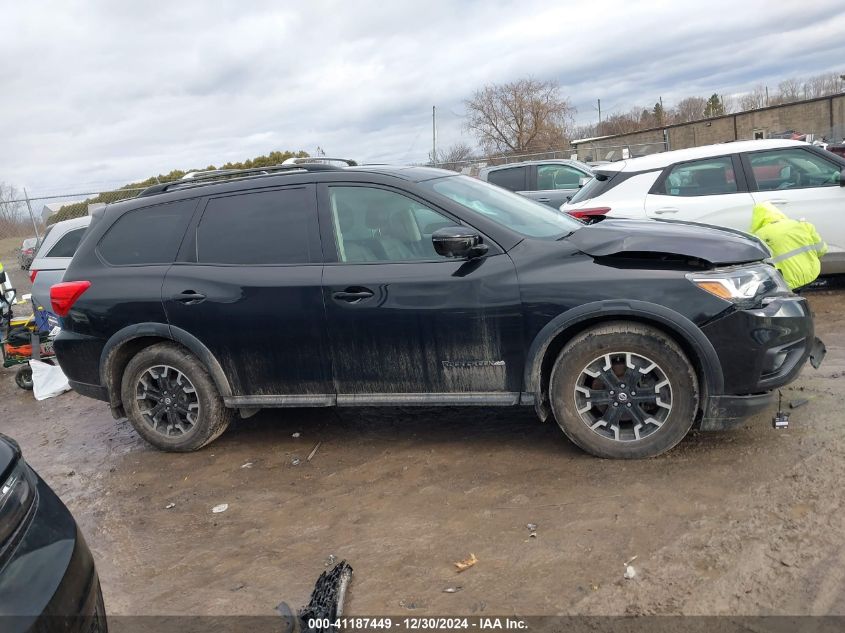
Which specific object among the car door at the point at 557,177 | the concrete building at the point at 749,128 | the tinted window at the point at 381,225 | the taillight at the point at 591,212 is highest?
the concrete building at the point at 749,128

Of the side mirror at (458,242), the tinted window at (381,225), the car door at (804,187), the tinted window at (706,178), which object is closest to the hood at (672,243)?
the side mirror at (458,242)

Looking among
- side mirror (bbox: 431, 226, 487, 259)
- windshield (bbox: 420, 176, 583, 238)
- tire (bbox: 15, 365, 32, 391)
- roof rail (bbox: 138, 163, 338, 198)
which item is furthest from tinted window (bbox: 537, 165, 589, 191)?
side mirror (bbox: 431, 226, 487, 259)

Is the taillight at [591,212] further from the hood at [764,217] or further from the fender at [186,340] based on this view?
the fender at [186,340]

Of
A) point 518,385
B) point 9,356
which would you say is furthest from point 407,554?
point 9,356

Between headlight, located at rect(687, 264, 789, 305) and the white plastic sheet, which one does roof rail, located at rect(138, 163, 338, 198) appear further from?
the white plastic sheet

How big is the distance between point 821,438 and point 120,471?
15.5 ft

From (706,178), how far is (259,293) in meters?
5.22

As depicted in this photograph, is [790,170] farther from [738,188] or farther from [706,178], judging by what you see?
[706,178]

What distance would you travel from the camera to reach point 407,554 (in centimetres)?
345

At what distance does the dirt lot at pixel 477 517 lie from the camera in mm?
2992

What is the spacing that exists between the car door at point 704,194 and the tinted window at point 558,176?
19.1 ft

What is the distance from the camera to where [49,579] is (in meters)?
2.15

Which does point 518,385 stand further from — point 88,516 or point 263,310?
point 88,516

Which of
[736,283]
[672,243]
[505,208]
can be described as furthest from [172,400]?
[736,283]
